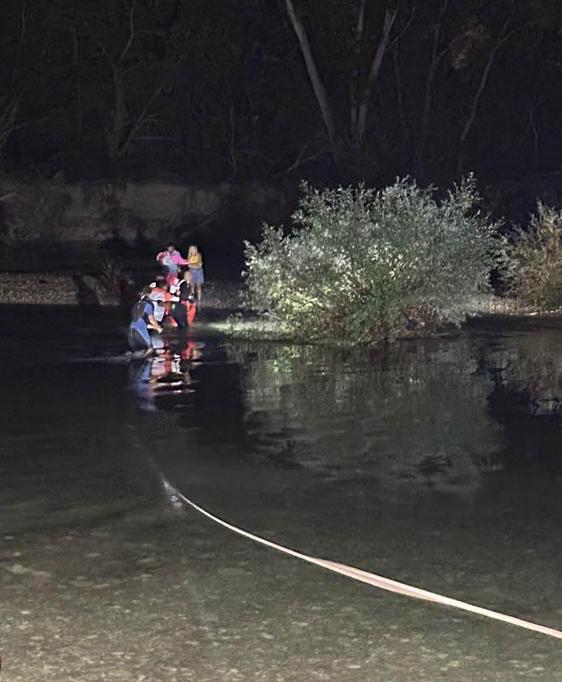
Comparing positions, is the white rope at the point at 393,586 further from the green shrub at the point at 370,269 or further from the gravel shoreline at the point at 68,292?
the gravel shoreline at the point at 68,292

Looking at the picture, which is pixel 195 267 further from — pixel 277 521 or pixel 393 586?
pixel 393 586

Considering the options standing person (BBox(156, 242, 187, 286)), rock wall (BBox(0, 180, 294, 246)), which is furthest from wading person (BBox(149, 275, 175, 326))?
rock wall (BBox(0, 180, 294, 246))

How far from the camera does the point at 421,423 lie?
12.3m

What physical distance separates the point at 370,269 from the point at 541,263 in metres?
7.43

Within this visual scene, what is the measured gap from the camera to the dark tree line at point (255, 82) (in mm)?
47469

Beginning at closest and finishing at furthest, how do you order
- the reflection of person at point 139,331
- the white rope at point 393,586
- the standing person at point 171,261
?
the white rope at point 393,586
the reflection of person at point 139,331
the standing person at point 171,261

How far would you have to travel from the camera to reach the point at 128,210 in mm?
48688

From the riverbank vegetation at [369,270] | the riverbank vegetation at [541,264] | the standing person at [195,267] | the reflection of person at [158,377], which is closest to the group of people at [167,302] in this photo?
the standing person at [195,267]

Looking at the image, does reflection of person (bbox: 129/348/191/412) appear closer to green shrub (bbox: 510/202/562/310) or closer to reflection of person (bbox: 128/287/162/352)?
reflection of person (bbox: 128/287/162/352)

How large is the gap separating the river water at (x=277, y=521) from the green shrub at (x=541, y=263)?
31.5ft

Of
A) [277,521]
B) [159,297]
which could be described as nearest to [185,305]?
[159,297]

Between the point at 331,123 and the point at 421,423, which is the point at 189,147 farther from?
the point at 421,423

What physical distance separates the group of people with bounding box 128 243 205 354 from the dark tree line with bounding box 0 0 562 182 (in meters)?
19.2

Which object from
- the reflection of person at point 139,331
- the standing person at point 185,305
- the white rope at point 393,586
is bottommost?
the white rope at point 393,586
